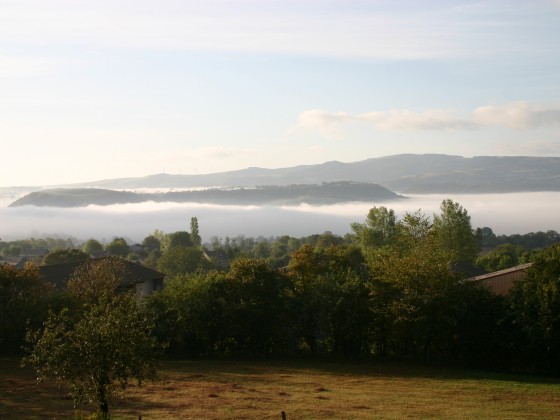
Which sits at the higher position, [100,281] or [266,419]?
[100,281]

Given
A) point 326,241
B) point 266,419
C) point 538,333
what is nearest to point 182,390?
point 266,419

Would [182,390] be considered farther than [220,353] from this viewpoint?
No

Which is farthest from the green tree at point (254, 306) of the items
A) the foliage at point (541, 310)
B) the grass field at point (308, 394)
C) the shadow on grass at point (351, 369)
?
the foliage at point (541, 310)

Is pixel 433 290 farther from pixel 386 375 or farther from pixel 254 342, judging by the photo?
pixel 254 342

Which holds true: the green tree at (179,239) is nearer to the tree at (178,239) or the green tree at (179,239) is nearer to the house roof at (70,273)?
the tree at (178,239)

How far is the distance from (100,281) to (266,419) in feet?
95.4

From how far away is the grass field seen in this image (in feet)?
86.5

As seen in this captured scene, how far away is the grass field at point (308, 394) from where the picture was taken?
2638 centimetres

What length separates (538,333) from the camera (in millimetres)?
38969

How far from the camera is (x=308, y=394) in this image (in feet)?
101

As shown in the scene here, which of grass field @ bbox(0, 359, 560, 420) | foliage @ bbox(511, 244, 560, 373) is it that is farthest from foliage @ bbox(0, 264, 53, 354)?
foliage @ bbox(511, 244, 560, 373)

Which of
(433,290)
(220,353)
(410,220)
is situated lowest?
(220,353)

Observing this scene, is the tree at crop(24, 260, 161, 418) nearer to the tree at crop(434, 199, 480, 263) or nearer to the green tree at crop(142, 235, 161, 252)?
the tree at crop(434, 199, 480, 263)

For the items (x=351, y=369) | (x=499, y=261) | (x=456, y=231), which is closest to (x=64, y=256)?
(x=456, y=231)
